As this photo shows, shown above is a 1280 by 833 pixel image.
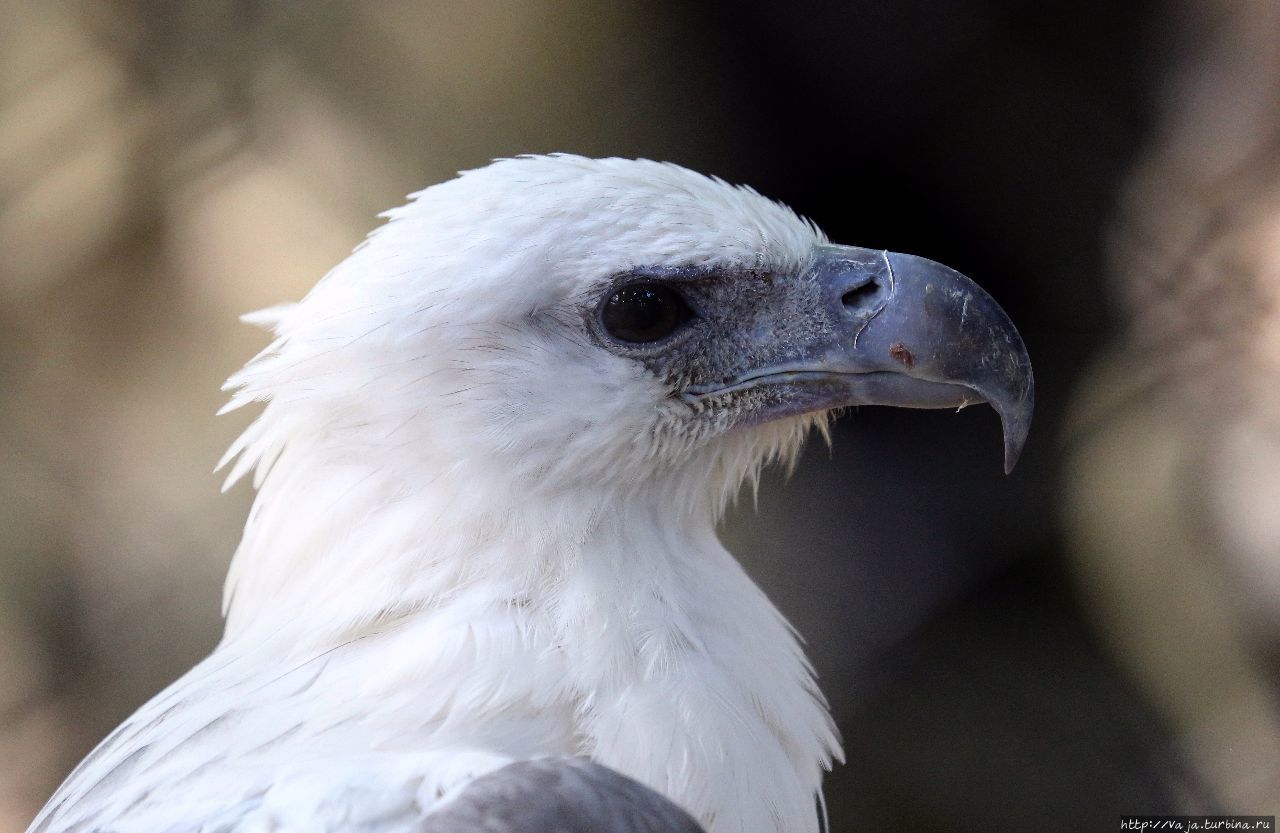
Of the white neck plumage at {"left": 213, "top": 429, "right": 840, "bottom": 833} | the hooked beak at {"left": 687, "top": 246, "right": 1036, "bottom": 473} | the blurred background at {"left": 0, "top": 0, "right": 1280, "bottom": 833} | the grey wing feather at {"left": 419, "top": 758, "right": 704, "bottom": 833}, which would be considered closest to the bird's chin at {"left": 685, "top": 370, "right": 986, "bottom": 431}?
the hooked beak at {"left": 687, "top": 246, "right": 1036, "bottom": 473}

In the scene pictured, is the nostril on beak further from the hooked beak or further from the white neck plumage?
the white neck plumage

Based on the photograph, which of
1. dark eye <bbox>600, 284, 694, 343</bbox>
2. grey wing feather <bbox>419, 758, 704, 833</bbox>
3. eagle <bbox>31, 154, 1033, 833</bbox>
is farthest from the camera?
dark eye <bbox>600, 284, 694, 343</bbox>

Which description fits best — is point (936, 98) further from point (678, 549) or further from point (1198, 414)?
point (678, 549)

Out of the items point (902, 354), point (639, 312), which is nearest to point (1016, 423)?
point (902, 354)

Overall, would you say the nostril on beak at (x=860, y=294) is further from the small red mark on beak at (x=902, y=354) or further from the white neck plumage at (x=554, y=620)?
the white neck plumage at (x=554, y=620)

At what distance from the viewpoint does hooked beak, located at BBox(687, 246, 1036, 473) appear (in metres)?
1.28

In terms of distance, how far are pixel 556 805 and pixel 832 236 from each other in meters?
1.84

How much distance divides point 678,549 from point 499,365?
0.30m

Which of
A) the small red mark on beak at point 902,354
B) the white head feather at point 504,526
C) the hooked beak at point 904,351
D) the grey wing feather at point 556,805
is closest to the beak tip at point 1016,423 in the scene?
the hooked beak at point 904,351

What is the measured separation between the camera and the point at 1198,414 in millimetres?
2611

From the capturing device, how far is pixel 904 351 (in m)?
1.27

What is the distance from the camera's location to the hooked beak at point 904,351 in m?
1.28

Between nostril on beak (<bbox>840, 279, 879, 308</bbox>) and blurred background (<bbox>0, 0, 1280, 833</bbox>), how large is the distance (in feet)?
4.21

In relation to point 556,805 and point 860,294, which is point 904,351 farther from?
point 556,805
